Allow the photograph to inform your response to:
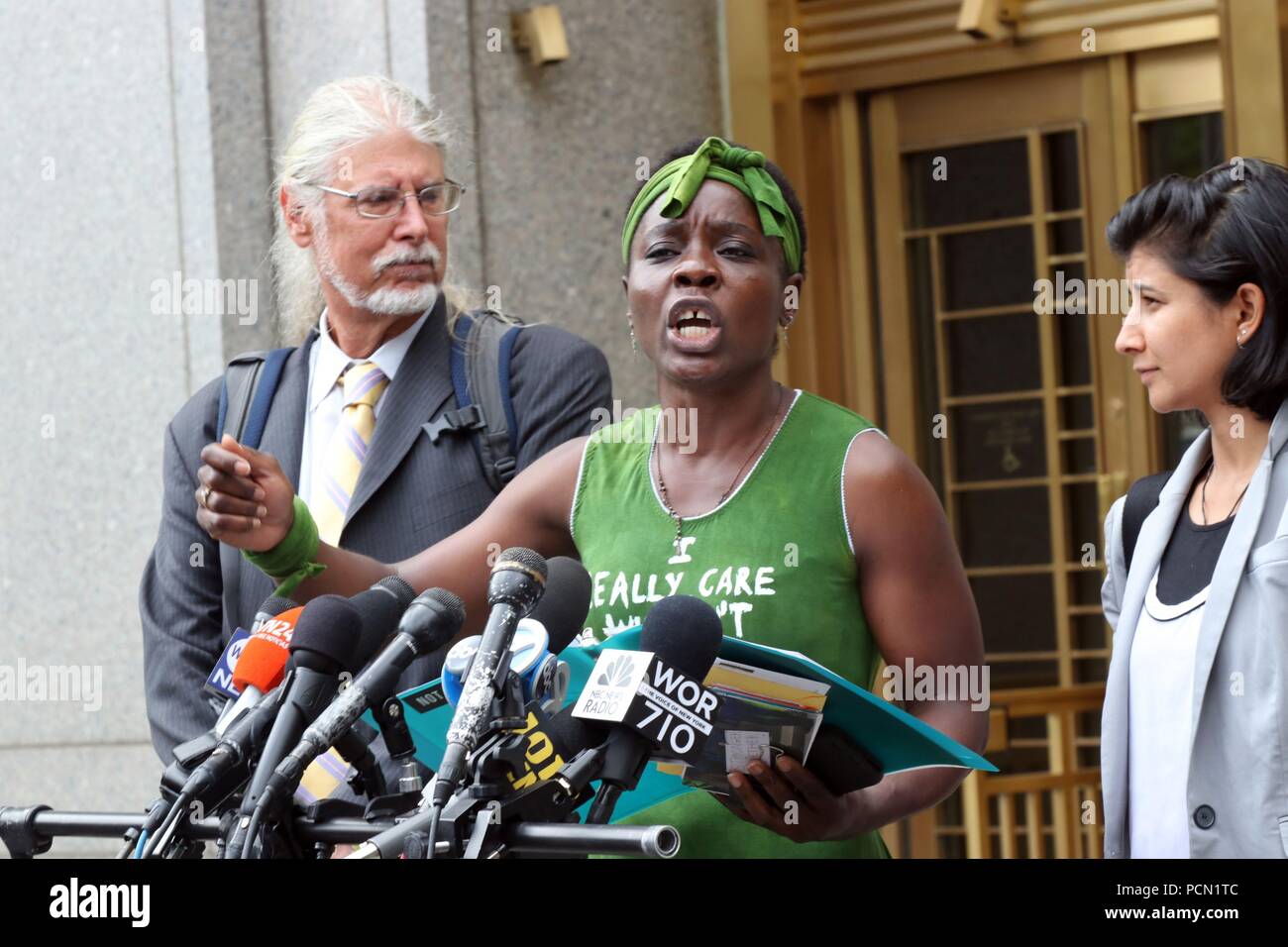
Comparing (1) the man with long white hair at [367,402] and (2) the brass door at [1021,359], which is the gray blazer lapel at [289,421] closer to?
(1) the man with long white hair at [367,402]

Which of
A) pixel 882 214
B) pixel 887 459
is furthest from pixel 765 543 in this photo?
pixel 882 214

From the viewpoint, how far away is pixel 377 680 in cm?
194

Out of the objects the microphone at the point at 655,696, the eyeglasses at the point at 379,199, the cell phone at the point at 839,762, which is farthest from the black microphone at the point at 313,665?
the eyeglasses at the point at 379,199

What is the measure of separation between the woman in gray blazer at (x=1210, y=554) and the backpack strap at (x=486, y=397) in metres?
1.25

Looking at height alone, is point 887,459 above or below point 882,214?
below

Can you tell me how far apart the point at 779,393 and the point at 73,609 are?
4.06m

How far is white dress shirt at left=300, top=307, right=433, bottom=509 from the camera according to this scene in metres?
3.57

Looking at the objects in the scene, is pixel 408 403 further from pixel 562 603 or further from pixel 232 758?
pixel 232 758

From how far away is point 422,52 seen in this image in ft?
18.4

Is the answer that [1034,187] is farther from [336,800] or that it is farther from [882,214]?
[336,800]

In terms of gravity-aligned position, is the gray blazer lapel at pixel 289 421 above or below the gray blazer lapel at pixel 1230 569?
above

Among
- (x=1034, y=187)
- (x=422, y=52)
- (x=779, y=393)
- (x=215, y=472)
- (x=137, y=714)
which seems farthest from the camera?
(x=1034, y=187)

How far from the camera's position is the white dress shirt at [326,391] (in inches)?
140

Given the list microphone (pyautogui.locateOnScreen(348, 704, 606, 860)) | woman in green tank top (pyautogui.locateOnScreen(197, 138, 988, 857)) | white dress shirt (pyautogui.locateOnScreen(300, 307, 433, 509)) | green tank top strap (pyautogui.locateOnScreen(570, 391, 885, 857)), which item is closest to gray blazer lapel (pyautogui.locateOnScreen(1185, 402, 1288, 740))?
woman in green tank top (pyautogui.locateOnScreen(197, 138, 988, 857))
